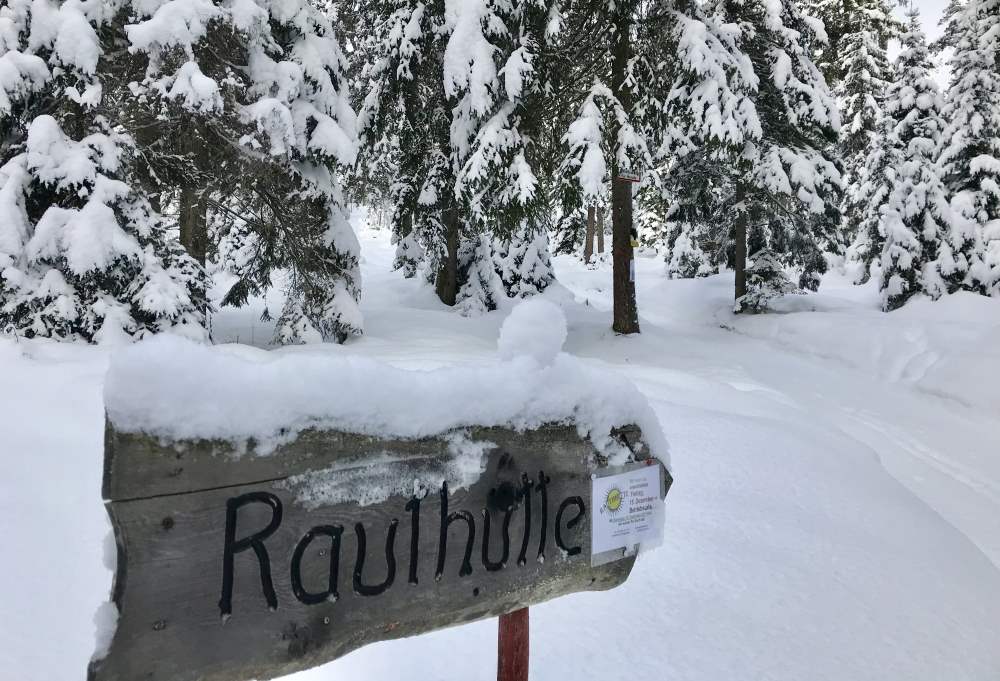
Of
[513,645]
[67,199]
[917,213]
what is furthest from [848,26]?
[513,645]

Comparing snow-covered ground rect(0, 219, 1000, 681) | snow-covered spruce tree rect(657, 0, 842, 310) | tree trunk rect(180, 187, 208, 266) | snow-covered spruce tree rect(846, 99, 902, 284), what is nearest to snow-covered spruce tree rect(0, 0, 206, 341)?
snow-covered ground rect(0, 219, 1000, 681)

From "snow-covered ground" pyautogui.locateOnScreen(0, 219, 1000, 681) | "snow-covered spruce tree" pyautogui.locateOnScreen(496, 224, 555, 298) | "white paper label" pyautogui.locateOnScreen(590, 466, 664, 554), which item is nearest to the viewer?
"white paper label" pyautogui.locateOnScreen(590, 466, 664, 554)

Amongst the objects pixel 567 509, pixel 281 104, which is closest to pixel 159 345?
pixel 567 509

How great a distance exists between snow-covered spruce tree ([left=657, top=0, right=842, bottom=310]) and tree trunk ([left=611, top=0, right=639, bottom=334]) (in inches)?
33.7

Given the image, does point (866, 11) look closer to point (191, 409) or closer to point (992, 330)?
point (992, 330)

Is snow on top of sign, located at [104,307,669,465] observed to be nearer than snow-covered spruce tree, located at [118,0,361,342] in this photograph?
Yes

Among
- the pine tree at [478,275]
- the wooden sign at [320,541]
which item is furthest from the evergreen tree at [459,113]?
the wooden sign at [320,541]

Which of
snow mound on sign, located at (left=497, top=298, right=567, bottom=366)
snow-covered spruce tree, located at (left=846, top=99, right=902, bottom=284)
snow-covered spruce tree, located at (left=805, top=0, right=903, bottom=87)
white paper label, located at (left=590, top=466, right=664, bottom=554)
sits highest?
snow-covered spruce tree, located at (left=805, top=0, right=903, bottom=87)

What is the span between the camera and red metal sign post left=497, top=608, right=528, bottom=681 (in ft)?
6.15

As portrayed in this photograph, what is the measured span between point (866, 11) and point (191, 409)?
26.8 m

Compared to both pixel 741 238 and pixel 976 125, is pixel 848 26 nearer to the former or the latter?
pixel 976 125

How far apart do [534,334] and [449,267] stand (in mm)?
13716

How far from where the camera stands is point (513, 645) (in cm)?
189

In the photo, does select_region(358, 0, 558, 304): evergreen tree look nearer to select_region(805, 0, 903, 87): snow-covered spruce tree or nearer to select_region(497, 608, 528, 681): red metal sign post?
select_region(497, 608, 528, 681): red metal sign post
